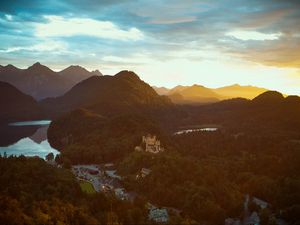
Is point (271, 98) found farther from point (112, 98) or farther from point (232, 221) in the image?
point (232, 221)

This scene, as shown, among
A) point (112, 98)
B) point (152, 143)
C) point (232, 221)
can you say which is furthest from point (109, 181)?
point (112, 98)

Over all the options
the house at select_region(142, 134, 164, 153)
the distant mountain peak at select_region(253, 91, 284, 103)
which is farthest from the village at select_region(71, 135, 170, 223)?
the distant mountain peak at select_region(253, 91, 284, 103)

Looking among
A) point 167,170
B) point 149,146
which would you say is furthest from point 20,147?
point 167,170

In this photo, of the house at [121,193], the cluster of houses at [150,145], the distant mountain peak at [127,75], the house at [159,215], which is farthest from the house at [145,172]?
the distant mountain peak at [127,75]

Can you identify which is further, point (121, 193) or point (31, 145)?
point (31, 145)

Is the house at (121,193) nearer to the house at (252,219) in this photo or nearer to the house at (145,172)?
the house at (145,172)

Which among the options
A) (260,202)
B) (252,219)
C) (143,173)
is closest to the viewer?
(252,219)
